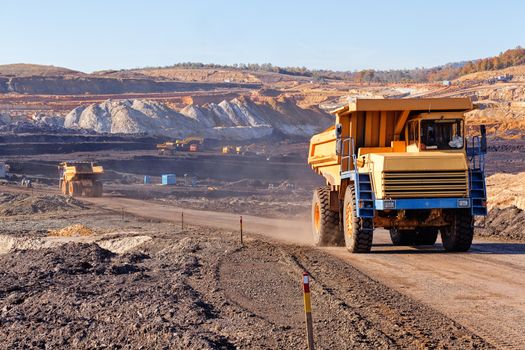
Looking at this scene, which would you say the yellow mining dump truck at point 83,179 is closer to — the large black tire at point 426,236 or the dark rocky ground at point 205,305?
the dark rocky ground at point 205,305

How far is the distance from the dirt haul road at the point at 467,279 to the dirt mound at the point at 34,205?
873 inches

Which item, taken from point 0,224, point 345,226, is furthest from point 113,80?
point 345,226

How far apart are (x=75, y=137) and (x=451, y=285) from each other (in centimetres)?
7682

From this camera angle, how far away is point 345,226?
61.3 ft

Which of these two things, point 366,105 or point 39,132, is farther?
point 39,132

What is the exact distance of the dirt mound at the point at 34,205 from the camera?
140 ft

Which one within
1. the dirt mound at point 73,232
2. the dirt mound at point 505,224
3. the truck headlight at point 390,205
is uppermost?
the truck headlight at point 390,205

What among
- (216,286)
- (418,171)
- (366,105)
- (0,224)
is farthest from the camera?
(0,224)

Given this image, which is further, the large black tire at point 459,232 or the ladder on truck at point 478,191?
the large black tire at point 459,232

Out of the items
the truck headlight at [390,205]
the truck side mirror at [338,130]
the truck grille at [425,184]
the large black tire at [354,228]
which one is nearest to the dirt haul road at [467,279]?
the large black tire at [354,228]

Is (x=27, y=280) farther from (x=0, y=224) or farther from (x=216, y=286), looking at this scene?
(x=0, y=224)

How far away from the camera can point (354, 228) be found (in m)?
17.5

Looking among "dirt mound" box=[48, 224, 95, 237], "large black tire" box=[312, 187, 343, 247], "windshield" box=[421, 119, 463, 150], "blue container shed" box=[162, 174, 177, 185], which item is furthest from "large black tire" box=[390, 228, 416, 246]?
"blue container shed" box=[162, 174, 177, 185]

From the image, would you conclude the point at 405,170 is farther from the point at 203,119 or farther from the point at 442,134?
the point at 203,119
